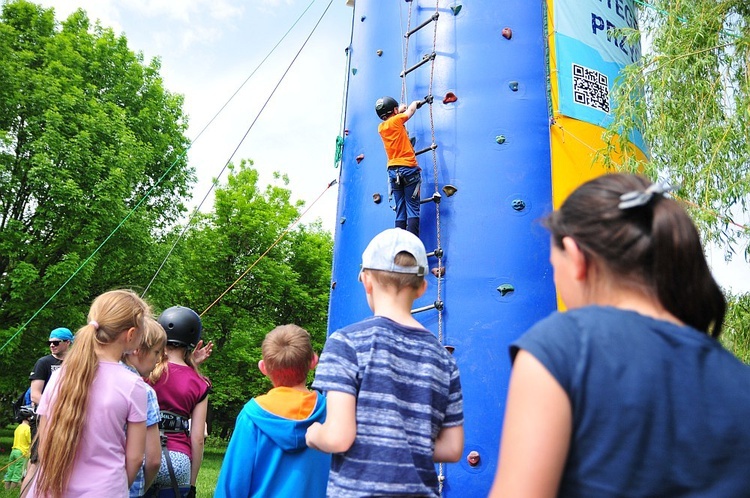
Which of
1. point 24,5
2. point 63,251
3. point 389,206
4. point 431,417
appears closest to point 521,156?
point 389,206

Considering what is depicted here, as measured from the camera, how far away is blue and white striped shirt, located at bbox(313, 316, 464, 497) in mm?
2246

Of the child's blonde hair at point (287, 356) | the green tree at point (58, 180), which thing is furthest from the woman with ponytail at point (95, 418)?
the green tree at point (58, 180)

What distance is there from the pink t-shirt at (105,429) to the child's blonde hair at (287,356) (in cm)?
65

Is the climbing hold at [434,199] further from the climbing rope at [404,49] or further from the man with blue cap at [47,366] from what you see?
the man with blue cap at [47,366]

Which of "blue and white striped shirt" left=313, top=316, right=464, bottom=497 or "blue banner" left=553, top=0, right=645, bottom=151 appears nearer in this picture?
"blue and white striped shirt" left=313, top=316, right=464, bottom=497

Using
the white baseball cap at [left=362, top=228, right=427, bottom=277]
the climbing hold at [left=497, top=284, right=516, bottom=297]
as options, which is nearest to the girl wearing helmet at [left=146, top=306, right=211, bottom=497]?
the white baseball cap at [left=362, top=228, right=427, bottom=277]

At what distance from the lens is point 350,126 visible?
8000 millimetres

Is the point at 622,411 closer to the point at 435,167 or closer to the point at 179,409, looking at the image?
the point at 179,409

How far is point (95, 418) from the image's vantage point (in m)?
3.00

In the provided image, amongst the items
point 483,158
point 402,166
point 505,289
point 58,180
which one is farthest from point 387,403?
point 58,180

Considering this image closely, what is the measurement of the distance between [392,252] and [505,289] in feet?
12.0

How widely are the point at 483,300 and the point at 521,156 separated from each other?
1.53m

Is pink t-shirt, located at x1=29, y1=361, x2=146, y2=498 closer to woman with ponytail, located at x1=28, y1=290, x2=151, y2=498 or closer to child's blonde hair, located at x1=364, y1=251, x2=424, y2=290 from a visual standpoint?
woman with ponytail, located at x1=28, y1=290, x2=151, y2=498

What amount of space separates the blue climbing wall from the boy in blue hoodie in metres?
2.91
